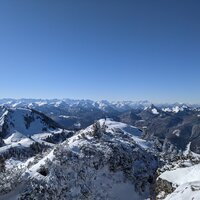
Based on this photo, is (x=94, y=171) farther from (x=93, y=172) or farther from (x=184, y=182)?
(x=184, y=182)

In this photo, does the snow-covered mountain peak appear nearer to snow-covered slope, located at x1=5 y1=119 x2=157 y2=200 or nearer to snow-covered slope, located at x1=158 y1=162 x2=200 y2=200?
snow-covered slope, located at x1=5 y1=119 x2=157 y2=200

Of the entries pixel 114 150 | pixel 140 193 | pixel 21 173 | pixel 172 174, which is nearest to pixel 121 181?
pixel 140 193

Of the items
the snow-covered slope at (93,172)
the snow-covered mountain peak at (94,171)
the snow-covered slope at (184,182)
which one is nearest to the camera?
the snow-covered slope at (184,182)

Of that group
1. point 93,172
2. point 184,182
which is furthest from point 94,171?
point 184,182

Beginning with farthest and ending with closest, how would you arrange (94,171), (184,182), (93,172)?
(94,171) → (93,172) → (184,182)

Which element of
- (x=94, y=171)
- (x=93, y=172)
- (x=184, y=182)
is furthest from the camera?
(x=94, y=171)

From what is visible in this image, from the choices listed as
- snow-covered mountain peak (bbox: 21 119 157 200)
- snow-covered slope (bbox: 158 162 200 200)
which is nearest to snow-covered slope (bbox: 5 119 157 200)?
snow-covered mountain peak (bbox: 21 119 157 200)

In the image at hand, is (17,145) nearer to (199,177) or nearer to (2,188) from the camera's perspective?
(2,188)

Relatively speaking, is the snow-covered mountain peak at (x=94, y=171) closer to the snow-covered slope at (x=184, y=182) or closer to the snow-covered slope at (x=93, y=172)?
the snow-covered slope at (x=93, y=172)

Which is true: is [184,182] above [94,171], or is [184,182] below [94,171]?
above

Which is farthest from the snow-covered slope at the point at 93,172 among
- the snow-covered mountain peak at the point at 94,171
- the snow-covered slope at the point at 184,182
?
the snow-covered slope at the point at 184,182
